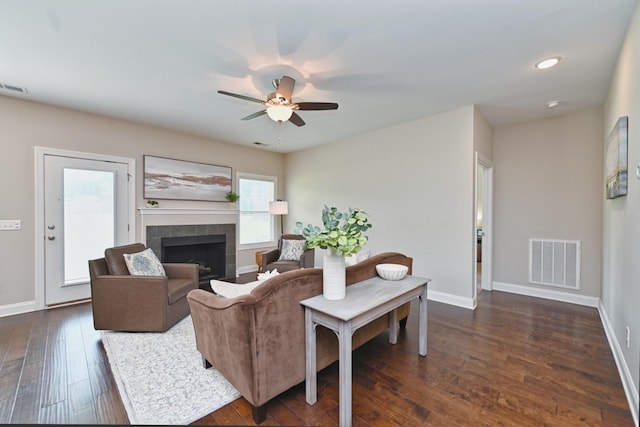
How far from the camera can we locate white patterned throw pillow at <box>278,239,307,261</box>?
461 cm

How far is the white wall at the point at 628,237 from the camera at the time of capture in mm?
1775

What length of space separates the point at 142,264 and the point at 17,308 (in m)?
1.94

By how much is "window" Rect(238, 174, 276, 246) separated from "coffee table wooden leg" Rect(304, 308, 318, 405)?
4148 mm

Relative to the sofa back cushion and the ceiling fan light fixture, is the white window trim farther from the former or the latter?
the ceiling fan light fixture

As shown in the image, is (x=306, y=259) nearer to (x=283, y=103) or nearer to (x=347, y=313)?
(x=283, y=103)

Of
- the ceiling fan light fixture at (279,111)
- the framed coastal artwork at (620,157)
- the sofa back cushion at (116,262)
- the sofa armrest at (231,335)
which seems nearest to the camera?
the sofa armrest at (231,335)

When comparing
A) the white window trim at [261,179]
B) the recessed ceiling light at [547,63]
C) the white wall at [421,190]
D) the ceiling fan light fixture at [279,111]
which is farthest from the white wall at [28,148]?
the recessed ceiling light at [547,63]

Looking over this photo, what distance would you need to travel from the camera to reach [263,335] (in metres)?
1.58

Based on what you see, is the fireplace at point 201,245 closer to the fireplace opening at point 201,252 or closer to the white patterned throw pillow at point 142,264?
the fireplace opening at point 201,252

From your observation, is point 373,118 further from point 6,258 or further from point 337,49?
point 6,258

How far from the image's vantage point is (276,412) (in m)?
1.72

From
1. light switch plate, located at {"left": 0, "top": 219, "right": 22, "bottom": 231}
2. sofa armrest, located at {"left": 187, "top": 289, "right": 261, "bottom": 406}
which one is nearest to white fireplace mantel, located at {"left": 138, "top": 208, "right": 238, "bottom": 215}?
light switch plate, located at {"left": 0, "top": 219, "right": 22, "bottom": 231}

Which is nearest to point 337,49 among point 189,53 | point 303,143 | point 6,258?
point 189,53

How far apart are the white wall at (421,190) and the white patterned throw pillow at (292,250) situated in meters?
1.15
